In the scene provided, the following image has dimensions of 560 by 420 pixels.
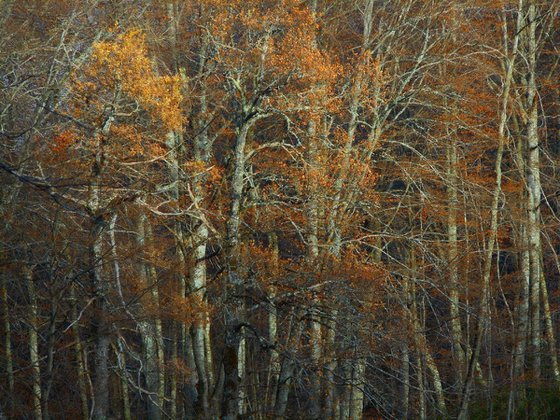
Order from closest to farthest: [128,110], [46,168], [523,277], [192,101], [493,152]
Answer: [46,168]
[523,277]
[128,110]
[192,101]
[493,152]

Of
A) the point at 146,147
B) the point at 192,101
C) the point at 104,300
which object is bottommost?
the point at 104,300

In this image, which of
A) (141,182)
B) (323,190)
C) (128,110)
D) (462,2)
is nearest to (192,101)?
(128,110)

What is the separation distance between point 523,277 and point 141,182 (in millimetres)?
7771

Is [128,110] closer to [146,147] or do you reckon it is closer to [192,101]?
[146,147]

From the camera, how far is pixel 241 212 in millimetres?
14102

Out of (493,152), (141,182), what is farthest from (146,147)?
(493,152)

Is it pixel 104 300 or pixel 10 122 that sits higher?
pixel 10 122

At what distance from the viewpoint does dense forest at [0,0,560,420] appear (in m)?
12.7

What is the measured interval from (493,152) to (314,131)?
1081 cm

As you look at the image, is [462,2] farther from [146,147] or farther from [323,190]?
[146,147]

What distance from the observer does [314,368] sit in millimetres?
12555

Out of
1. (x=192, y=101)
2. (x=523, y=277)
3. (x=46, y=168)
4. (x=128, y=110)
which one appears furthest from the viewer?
(x=192, y=101)

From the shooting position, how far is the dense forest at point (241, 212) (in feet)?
41.7

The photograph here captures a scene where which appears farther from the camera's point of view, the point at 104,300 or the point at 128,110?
the point at 128,110
